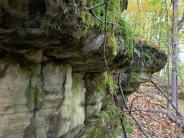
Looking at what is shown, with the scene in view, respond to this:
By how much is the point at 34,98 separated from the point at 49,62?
501 millimetres

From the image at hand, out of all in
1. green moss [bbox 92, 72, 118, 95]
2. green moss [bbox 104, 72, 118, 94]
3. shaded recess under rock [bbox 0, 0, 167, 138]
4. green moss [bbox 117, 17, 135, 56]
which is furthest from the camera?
green moss [bbox 104, 72, 118, 94]

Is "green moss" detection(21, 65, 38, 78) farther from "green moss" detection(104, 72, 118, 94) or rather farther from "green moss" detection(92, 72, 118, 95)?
"green moss" detection(104, 72, 118, 94)

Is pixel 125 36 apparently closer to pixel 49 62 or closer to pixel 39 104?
pixel 49 62

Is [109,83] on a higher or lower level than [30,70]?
lower

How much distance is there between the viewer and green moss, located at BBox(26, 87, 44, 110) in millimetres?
3730

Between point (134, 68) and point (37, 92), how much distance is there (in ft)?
16.7

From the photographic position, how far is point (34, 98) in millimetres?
3814

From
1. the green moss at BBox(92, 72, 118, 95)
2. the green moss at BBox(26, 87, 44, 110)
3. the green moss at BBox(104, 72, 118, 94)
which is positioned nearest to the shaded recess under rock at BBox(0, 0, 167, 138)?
the green moss at BBox(26, 87, 44, 110)

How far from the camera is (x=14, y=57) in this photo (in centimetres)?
345

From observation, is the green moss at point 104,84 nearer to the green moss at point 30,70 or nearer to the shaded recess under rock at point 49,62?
the shaded recess under rock at point 49,62

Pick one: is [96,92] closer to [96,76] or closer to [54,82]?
[96,76]

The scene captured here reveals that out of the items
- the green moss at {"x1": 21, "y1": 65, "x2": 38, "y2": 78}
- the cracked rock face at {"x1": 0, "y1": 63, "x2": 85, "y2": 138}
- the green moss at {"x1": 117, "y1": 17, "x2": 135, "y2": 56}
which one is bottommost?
the cracked rock face at {"x1": 0, "y1": 63, "x2": 85, "y2": 138}

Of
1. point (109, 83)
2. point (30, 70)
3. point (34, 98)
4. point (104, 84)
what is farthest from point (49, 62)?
point (109, 83)

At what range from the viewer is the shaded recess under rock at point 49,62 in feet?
9.27
